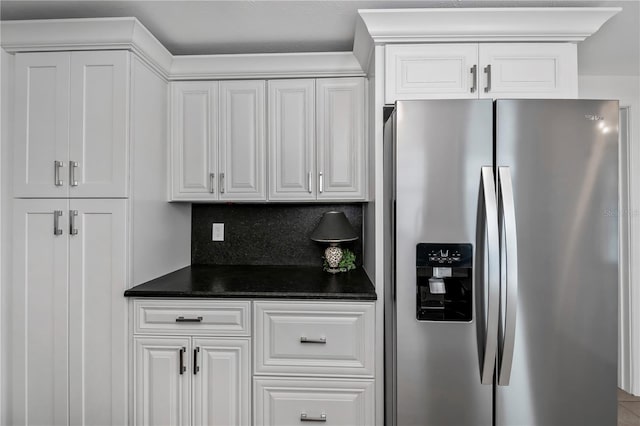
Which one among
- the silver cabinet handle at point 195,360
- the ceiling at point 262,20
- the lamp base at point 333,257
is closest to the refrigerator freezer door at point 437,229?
the ceiling at point 262,20

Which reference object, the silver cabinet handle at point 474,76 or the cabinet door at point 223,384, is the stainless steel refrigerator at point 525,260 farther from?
the cabinet door at point 223,384

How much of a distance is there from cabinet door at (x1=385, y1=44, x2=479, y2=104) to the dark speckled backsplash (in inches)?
38.3

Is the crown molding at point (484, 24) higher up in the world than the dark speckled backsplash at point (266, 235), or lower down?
higher up

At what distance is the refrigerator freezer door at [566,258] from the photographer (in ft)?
4.82

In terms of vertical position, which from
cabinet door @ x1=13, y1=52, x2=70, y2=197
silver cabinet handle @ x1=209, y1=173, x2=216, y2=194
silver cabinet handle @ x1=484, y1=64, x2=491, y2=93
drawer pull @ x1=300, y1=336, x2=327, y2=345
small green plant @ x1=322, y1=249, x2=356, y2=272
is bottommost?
drawer pull @ x1=300, y1=336, x2=327, y2=345

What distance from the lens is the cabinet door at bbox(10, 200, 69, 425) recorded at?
1.83m

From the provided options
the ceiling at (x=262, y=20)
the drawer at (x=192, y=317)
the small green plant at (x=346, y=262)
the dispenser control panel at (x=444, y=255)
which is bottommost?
the drawer at (x=192, y=317)

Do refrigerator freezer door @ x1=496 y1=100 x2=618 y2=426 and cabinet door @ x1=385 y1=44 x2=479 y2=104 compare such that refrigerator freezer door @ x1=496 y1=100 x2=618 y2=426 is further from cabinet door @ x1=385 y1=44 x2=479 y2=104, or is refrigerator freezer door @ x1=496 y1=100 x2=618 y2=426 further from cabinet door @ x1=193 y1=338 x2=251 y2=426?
cabinet door @ x1=193 y1=338 x2=251 y2=426

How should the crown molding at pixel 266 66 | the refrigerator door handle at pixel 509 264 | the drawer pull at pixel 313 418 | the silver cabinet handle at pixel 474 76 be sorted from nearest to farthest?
the refrigerator door handle at pixel 509 264
the drawer pull at pixel 313 418
the silver cabinet handle at pixel 474 76
the crown molding at pixel 266 66

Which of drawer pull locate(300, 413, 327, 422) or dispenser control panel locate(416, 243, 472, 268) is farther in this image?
drawer pull locate(300, 413, 327, 422)

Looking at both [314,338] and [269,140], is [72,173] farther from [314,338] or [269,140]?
[314,338]

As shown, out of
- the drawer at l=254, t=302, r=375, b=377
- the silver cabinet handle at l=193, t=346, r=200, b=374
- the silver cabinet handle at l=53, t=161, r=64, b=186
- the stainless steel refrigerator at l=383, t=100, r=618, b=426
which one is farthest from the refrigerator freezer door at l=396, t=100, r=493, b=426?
the silver cabinet handle at l=53, t=161, r=64, b=186

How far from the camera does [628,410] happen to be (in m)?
2.43

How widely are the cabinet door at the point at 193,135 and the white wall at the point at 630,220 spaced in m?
2.62
